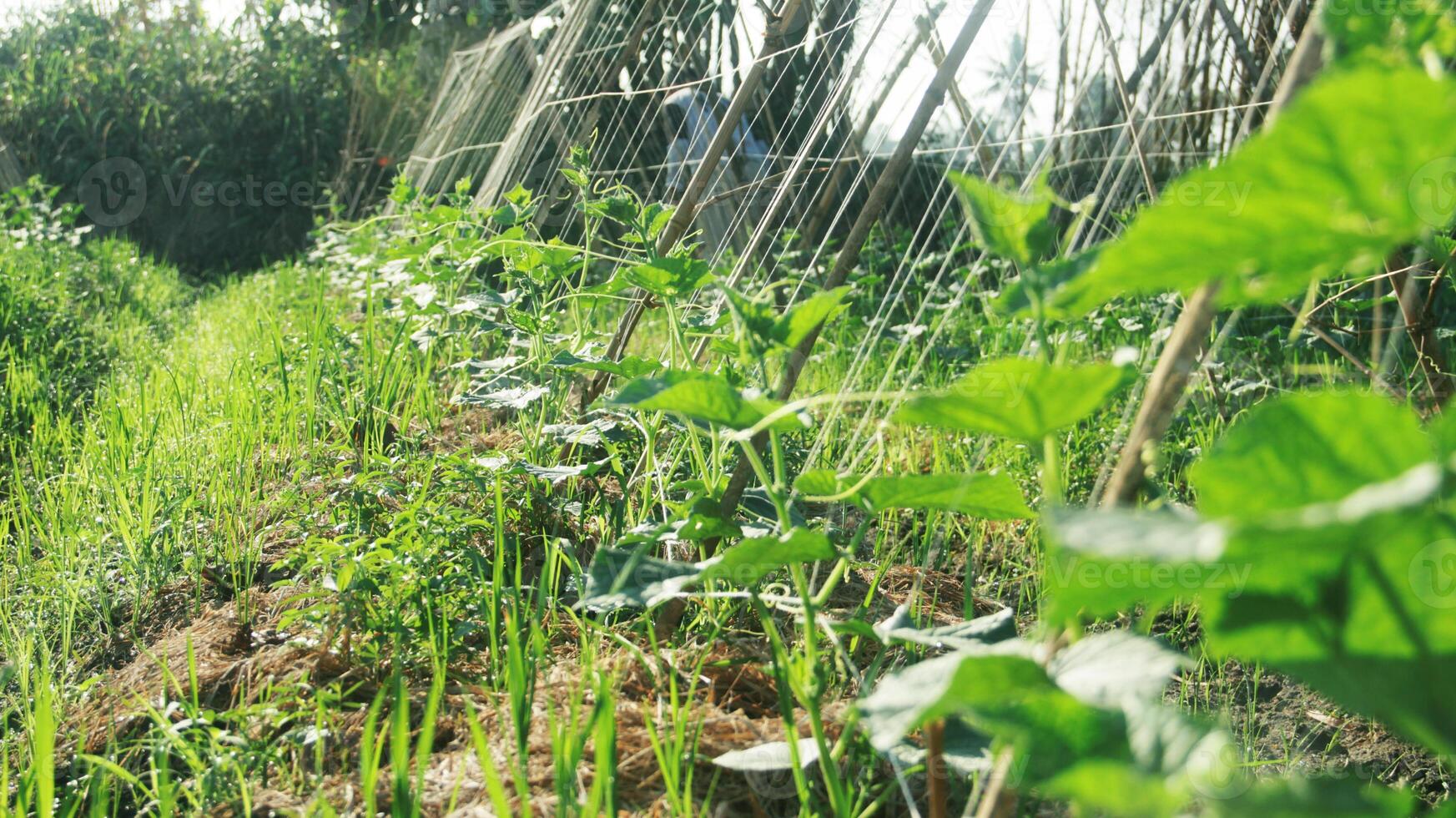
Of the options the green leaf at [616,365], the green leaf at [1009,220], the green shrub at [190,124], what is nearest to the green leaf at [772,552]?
the green leaf at [1009,220]

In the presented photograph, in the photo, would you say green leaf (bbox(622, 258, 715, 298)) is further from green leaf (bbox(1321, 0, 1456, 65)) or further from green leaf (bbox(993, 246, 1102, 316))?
green leaf (bbox(1321, 0, 1456, 65))

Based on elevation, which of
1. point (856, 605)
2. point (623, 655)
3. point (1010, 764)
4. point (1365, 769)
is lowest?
point (1365, 769)

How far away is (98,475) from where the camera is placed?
6.16 feet

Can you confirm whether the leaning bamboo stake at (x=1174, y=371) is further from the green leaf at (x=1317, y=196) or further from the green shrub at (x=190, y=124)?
the green shrub at (x=190, y=124)

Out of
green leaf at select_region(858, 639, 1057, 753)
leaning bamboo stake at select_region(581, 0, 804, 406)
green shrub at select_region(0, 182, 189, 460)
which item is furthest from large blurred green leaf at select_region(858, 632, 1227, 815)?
green shrub at select_region(0, 182, 189, 460)

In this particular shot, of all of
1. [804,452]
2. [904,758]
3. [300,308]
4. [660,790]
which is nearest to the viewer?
[904,758]

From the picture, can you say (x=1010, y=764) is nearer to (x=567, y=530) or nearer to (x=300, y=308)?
(x=567, y=530)

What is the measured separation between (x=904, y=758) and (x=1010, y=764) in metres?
0.28

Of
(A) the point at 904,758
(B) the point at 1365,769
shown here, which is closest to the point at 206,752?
(A) the point at 904,758

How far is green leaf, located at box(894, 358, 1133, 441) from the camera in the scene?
1.97 ft

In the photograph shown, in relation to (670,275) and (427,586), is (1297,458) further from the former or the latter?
(427,586)

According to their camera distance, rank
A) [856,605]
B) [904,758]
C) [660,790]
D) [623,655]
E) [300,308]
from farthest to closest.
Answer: [300,308], [856,605], [623,655], [660,790], [904,758]

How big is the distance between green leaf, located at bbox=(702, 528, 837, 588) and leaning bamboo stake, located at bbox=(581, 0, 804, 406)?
0.91 metres

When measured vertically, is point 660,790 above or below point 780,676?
below
